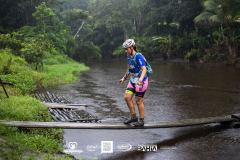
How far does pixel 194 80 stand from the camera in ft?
64.7

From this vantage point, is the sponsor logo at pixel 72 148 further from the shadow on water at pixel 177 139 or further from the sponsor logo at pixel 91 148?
the shadow on water at pixel 177 139

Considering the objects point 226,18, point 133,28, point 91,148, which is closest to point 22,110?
point 91,148

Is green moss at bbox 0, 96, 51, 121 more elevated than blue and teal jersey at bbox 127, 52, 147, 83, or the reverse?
blue and teal jersey at bbox 127, 52, 147, 83

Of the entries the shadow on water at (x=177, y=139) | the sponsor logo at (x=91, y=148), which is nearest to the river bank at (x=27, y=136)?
the sponsor logo at (x=91, y=148)

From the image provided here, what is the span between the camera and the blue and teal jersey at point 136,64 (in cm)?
758

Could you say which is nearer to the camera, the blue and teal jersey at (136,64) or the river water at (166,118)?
the river water at (166,118)

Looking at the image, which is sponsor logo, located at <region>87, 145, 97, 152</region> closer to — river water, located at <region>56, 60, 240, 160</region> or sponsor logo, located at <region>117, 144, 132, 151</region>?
river water, located at <region>56, 60, 240, 160</region>

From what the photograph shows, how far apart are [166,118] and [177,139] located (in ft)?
7.09

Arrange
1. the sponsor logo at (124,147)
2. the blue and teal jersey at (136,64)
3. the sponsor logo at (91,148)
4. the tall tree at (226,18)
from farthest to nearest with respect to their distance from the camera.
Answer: the tall tree at (226,18) → the blue and teal jersey at (136,64) → the sponsor logo at (124,147) → the sponsor logo at (91,148)

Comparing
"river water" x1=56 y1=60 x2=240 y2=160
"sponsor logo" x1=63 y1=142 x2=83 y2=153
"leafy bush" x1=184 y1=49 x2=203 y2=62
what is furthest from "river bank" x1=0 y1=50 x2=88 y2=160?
"leafy bush" x1=184 y1=49 x2=203 y2=62

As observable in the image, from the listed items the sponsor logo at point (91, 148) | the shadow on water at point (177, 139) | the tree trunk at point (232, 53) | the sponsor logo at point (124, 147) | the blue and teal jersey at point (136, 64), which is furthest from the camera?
the tree trunk at point (232, 53)

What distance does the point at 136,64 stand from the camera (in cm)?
766

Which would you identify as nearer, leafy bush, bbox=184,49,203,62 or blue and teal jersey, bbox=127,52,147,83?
blue and teal jersey, bbox=127,52,147,83

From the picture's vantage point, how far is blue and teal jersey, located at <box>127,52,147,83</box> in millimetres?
7578
